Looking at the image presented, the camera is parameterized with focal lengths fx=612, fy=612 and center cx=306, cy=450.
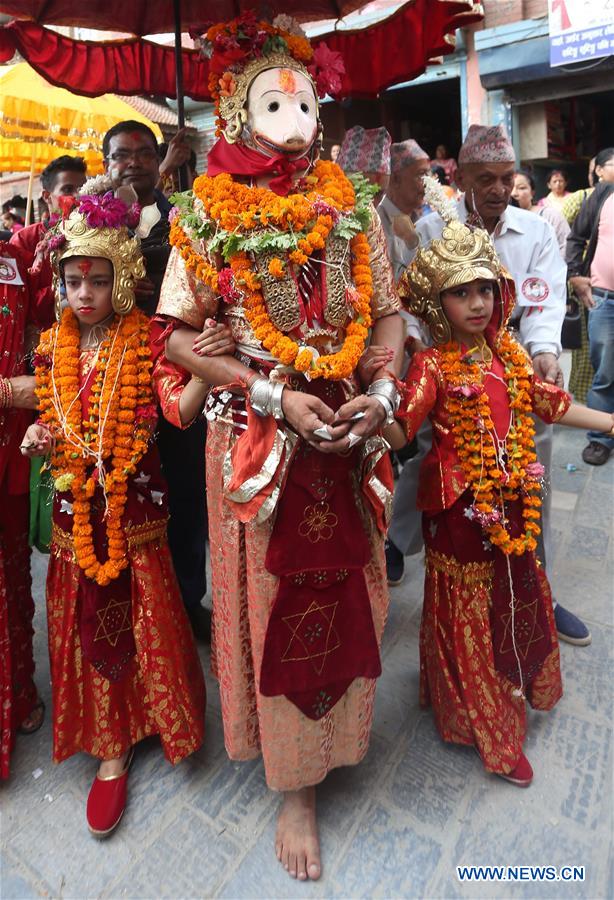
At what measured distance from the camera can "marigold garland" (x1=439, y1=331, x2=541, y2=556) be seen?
2160 mm

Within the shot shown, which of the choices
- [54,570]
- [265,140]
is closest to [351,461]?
[265,140]

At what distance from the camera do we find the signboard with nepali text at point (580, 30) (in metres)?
7.55

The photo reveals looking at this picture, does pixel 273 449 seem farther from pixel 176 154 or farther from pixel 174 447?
pixel 176 154

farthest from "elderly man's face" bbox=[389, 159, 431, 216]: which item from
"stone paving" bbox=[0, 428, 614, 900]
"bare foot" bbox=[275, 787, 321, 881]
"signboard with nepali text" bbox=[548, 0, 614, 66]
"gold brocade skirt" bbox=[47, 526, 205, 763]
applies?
"signboard with nepali text" bbox=[548, 0, 614, 66]

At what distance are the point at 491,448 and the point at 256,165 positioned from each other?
1207mm

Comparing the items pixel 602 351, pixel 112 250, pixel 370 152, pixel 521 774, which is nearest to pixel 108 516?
pixel 112 250

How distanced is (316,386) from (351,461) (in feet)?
0.84

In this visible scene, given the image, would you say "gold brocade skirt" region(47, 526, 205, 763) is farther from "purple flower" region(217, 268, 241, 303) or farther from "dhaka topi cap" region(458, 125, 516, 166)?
"dhaka topi cap" region(458, 125, 516, 166)

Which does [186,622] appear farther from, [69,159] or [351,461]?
[69,159]

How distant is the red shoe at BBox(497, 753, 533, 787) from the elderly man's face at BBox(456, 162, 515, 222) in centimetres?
234

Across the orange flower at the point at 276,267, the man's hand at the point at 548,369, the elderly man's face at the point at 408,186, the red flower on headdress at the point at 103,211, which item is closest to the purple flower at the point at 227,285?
the orange flower at the point at 276,267

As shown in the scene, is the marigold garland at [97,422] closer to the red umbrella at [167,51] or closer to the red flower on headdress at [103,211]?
the red flower on headdress at [103,211]

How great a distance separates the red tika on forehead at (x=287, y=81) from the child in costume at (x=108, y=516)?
2.43 feet

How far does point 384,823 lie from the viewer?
2133 mm
